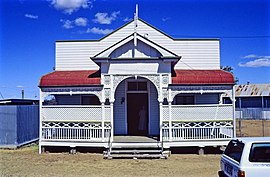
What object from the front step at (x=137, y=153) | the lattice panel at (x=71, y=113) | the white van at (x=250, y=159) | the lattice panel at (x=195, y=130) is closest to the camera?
the white van at (x=250, y=159)

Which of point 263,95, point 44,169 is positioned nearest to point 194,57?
point 44,169

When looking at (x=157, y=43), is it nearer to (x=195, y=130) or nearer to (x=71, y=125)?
(x=195, y=130)

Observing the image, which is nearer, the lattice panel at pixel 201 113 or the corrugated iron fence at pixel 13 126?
the lattice panel at pixel 201 113

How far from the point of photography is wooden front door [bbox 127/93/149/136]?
21.1 metres

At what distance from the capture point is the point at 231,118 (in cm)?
1822

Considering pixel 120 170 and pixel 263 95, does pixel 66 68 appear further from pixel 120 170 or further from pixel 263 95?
pixel 263 95

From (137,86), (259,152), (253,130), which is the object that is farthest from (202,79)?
(253,130)

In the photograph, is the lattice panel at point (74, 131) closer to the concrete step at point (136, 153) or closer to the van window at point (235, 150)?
the concrete step at point (136, 153)

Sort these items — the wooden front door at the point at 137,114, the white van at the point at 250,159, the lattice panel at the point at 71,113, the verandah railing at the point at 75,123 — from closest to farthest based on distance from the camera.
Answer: the white van at the point at 250,159 → the verandah railing at the point at 75,123 → the lattice panel at the point at 71,113 → the wooden front door at the point at 137,114

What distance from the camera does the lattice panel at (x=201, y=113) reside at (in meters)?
18.2

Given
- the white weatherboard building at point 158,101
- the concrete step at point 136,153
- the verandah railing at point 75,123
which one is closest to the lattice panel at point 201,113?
the white weatherboard building at point 158,101

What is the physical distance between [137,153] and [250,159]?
382 inches

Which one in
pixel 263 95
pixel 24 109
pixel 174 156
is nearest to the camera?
pixel 174 156

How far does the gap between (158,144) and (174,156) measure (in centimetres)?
96
